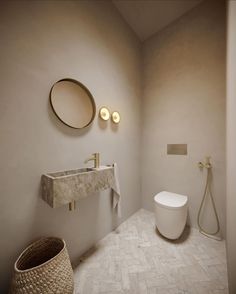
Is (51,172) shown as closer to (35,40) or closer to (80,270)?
(80,270)

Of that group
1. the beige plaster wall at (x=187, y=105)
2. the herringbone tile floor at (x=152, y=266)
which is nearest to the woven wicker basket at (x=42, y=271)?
the herringbone tile floor at (x=152, y=266)

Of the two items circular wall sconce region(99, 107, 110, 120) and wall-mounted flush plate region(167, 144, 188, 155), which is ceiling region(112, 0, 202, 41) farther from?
wall-mounted flush plate region(167, 144, 188, 155)

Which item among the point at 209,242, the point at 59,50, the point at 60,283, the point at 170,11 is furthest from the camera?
the point at 170,11

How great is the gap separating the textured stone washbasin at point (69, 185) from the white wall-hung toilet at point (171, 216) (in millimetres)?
802

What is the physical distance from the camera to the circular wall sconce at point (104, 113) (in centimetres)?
154

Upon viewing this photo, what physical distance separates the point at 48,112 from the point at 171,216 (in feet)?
5.55

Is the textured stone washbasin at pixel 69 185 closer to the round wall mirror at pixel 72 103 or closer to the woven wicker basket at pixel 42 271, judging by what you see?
the woven wicker basket at pixel 42 271

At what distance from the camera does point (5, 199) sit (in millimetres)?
907

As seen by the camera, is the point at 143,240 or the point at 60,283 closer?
the point at 60,283

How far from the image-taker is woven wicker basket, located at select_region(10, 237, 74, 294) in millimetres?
776

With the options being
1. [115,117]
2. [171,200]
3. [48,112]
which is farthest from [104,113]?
[171,200]

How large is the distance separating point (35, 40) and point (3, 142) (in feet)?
2.79

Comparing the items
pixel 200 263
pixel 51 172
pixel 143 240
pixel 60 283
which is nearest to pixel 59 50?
pixel 51 172

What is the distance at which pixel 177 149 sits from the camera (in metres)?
1.94
